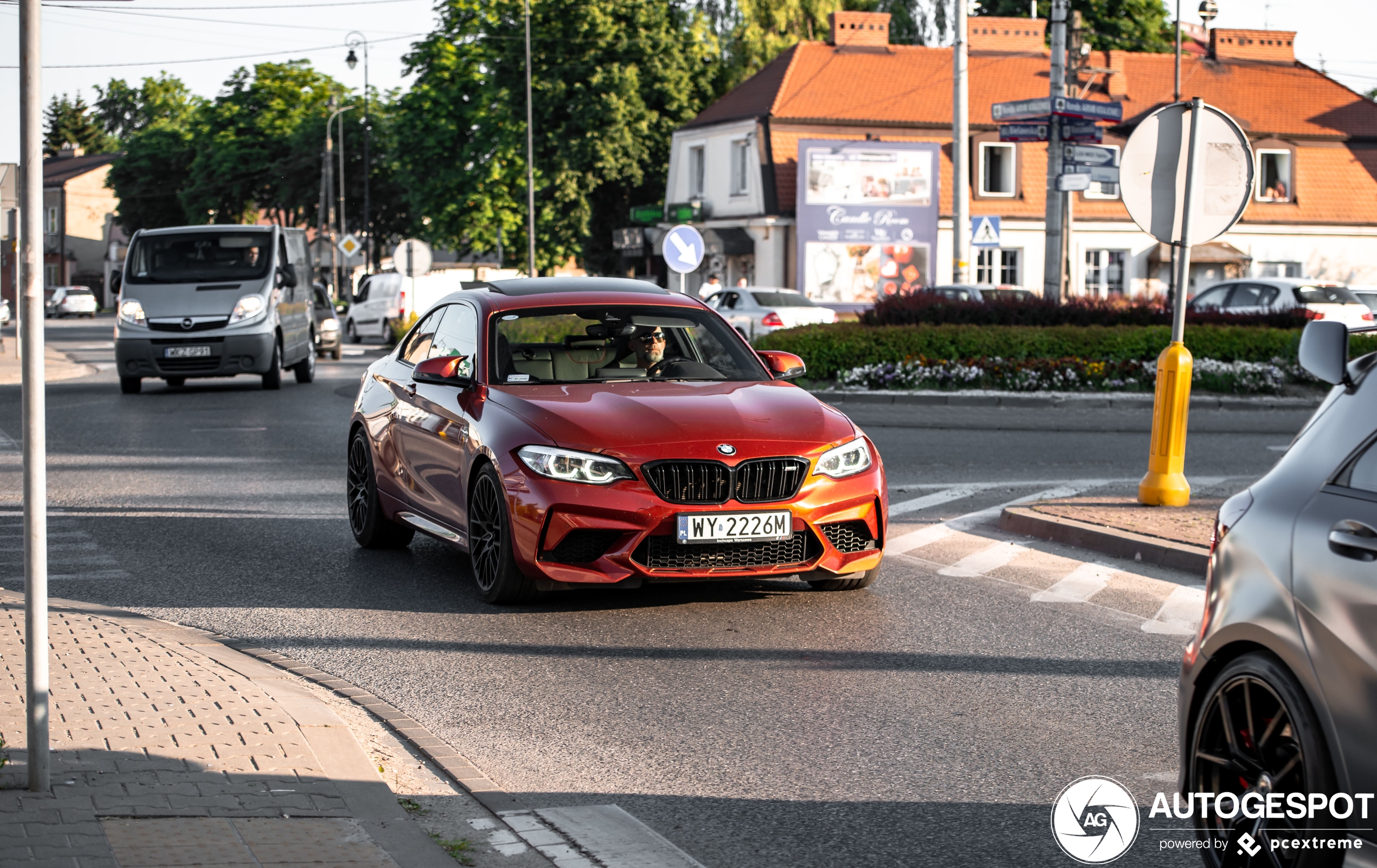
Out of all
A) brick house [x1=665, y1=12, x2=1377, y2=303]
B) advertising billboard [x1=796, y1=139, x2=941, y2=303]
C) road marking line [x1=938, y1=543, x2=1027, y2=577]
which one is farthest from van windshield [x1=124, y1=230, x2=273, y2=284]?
brick house [x1=665, y1=12, x2=1377, y2=303]

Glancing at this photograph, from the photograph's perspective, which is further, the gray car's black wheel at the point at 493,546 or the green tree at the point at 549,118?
the green tree at the point at 549,118

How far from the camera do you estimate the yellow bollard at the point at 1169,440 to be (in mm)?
11281

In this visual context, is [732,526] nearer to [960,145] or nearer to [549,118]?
[960,145]

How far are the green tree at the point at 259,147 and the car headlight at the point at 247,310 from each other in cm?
6361

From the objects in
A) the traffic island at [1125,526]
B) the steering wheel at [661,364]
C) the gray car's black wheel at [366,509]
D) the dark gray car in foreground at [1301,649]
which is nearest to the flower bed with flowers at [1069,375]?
the traffic island at [1125,526]

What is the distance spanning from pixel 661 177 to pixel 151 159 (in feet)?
153

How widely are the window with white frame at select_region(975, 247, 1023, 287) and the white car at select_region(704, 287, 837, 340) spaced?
1815cm

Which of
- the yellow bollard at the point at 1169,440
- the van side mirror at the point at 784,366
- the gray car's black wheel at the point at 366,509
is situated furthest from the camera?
the yellow bollard at the point at 1169,440

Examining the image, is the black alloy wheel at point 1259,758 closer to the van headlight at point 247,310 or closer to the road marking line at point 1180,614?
the road marking line at point 1180,614

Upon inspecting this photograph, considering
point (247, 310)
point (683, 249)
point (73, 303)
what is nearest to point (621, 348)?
point (247, 310)

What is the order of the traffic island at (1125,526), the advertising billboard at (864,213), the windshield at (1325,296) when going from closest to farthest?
the traffic island at (1125,526) → the windshield at (1325,296) → the advertising billboard at (864,213)

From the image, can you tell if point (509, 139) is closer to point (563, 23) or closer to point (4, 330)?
point (563, 23)

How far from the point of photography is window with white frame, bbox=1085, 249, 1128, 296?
54.1 meters

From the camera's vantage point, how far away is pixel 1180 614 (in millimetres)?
8125
